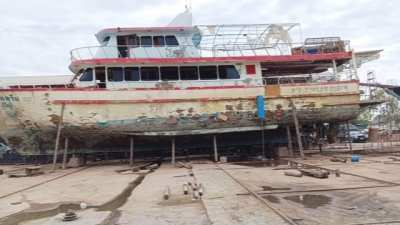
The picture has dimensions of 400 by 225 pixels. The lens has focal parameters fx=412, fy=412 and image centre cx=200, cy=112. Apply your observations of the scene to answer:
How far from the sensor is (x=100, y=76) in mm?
17172

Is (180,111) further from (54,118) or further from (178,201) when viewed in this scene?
(178,201)

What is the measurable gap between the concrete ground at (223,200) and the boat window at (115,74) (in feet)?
20.1

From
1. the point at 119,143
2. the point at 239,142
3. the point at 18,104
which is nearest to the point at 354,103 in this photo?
the point at 239,142

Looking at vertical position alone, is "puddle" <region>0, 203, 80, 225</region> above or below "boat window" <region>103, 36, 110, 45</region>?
below

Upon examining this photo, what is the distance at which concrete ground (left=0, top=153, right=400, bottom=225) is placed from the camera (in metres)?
6.00

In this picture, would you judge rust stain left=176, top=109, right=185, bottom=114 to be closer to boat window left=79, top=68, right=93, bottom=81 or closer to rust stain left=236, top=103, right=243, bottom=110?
rust stain left=236, top=103, right=243, bottom=110

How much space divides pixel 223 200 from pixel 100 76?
11.2 meters

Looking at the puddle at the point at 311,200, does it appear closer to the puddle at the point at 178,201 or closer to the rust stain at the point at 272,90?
the puddle at the point at 178,201

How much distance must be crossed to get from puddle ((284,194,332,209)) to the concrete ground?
16mm

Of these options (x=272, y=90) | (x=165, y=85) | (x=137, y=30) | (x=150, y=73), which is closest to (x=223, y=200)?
(x=165, y=85)

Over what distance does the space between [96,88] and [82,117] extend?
125cm

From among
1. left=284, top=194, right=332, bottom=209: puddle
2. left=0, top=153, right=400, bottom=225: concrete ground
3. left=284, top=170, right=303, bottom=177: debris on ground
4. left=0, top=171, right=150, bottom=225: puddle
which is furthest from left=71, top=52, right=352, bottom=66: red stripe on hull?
left=284, top=194, right=332, bottom=209: puddle

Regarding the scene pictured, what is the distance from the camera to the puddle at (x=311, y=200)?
674 centimetres

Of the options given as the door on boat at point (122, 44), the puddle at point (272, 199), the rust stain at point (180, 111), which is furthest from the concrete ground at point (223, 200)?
the door on boat at point (122, 44)
